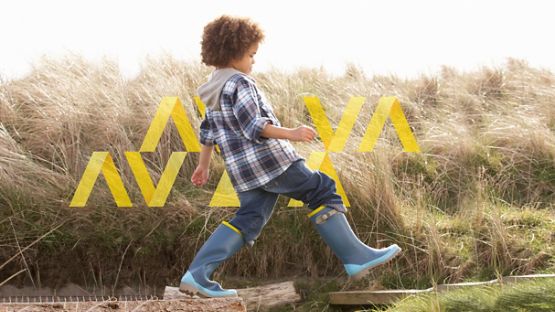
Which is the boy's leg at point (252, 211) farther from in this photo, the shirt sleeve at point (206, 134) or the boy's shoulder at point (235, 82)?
the boy's shoulder at point (235, 82)

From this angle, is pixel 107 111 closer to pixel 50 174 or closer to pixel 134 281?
pixel 50 174

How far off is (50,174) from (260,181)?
2.42 metres

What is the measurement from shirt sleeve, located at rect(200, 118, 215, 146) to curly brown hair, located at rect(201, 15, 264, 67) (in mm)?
401

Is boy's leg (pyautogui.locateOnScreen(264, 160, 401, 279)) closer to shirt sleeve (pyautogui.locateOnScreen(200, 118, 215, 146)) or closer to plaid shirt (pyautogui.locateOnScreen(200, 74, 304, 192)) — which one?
plaid shirt (pyautogui.locateOnScreen(200, 74, 304, 192))

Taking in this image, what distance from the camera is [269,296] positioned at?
5504 mm

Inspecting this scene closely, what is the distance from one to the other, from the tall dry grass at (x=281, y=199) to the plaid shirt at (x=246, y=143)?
1.19 m

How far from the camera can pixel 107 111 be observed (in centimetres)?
758

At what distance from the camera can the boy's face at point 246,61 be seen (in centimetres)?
488

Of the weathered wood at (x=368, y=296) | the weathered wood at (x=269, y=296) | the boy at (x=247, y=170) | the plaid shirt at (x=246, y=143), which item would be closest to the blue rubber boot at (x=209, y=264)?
the boy at (x=247, y=170)

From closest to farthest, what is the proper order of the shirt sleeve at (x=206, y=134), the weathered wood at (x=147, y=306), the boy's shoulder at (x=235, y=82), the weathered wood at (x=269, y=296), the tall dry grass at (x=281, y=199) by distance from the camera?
the weathered wood at (x=147, y=306) → the boy's shoulder at (x=235, y=82) → the shirt sleeve at (x=206, y=134) → the weathered wood at (x=269, y=296) → the tall dry grass at (x=281, y=199)

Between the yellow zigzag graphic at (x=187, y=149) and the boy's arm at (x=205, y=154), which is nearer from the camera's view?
the boy's arm at (x=205, y=154)

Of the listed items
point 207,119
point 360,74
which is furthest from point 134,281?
point 360,74

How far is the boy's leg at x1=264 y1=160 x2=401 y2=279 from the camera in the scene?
15.9ft

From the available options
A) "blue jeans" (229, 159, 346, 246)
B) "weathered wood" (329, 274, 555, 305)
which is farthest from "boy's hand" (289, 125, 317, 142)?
"weathered wood" (329, 274, 555, 305)
